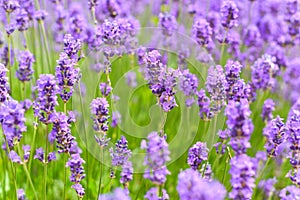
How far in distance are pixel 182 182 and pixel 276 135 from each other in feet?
2.59

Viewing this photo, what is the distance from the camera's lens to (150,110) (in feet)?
10.0

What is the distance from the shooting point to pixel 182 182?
1.58 metres

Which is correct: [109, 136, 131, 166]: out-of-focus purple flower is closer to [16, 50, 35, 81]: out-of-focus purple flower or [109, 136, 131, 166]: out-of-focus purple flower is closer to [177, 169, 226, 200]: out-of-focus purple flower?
[177, 169, 226, 200]: out-of-focus purple flower

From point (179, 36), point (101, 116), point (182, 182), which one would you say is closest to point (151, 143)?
point (182, 182)

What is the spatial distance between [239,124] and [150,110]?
141 cm

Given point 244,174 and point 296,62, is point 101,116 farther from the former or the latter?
point 296,62

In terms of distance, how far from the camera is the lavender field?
1961 millimetres

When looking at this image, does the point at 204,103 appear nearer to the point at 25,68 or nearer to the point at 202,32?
the point at 202,32

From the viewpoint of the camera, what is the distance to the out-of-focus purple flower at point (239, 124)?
167 cm

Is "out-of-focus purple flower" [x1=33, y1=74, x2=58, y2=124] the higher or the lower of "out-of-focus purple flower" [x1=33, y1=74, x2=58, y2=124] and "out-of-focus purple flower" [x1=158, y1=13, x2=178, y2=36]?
the lower

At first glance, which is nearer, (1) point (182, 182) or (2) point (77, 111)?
(1) point (182, 182)

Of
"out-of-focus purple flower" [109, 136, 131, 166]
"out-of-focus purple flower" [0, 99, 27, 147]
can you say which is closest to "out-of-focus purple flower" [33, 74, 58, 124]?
"out-of-focus purple flower" [0, 99, 27, 147]

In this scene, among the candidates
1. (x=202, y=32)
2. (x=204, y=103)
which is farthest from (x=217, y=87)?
(x=202, y=32)

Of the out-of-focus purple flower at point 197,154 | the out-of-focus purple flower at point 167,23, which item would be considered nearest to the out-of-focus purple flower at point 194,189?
the out-of-focus purple flower at point 197,154
